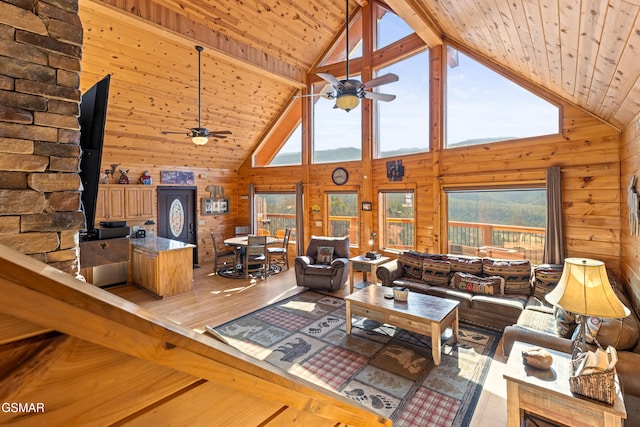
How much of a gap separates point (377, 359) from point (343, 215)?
14.3 feet

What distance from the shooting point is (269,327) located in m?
4.29

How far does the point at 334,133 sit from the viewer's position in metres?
7.57

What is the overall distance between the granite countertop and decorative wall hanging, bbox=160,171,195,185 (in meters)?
1.72

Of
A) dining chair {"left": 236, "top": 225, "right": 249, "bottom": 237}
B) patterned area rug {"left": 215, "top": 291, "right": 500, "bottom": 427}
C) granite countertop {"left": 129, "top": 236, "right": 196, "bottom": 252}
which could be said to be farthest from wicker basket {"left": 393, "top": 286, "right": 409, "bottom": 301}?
dining chair {"left": 236, "top": 225, "right": 249, "bottom": 237}

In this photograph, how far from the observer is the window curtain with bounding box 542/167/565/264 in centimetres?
455

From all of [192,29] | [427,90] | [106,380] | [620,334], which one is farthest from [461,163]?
[106,380]

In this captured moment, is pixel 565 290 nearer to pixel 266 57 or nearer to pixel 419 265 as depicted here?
pixel 419 265

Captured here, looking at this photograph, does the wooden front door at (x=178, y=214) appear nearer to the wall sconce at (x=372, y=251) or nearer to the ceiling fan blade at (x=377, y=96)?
the wall sconce at (x=372, y=251)

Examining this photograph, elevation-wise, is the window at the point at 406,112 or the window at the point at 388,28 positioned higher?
the window at the point at 388,28

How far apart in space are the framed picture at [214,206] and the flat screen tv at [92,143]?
22.7 ft

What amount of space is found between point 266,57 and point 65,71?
5689mm

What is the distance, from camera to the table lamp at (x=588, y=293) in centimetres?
200

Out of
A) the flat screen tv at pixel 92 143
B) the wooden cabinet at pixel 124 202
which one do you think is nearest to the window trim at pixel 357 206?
the wooden cabinet at pixel 124 202

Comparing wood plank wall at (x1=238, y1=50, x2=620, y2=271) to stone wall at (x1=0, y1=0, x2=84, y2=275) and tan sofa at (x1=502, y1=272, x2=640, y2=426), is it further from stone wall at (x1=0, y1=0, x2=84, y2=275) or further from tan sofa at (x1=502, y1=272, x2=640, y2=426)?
stone wall at (x1=0, y1=0, x2=84, y2=275)
